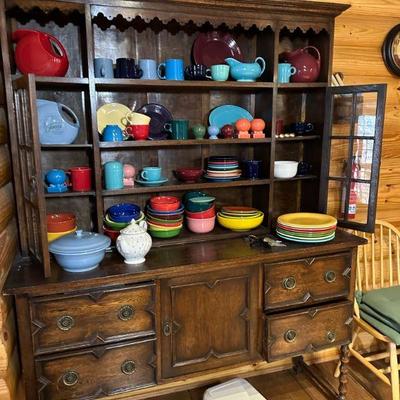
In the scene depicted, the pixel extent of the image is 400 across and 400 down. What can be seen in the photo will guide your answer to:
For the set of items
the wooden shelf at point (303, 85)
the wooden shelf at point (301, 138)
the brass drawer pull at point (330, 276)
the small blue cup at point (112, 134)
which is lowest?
the brass drawer pull at point (330, 276)

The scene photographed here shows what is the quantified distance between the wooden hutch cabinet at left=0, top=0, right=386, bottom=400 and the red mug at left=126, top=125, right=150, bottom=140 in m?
0.07

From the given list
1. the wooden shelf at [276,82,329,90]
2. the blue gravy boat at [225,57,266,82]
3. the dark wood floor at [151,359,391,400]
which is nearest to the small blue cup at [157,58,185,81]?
the blue gravy boat at [225,57,266,82]

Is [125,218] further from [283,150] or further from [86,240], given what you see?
[283,150]

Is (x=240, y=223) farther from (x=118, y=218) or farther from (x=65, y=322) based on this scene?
(x=65, y=322)

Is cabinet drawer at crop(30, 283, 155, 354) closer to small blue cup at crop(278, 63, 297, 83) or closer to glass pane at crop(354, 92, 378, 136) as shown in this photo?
small blue cup at crop(278, 63, 297, 83)

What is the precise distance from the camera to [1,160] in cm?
148

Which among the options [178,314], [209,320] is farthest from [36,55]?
[209,320]

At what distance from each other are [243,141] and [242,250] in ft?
1.72

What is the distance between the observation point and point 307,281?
1.79 metres

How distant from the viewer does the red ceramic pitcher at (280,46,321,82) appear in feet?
6.32

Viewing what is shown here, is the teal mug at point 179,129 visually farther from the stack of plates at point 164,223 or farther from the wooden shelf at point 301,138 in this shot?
the wooden shelf at point 301,138

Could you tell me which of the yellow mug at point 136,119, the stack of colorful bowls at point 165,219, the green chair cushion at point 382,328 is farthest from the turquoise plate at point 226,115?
the green chair cushion at point 382,328

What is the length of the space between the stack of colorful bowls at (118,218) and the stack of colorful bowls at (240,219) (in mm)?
414

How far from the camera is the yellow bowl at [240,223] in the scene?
190cm
